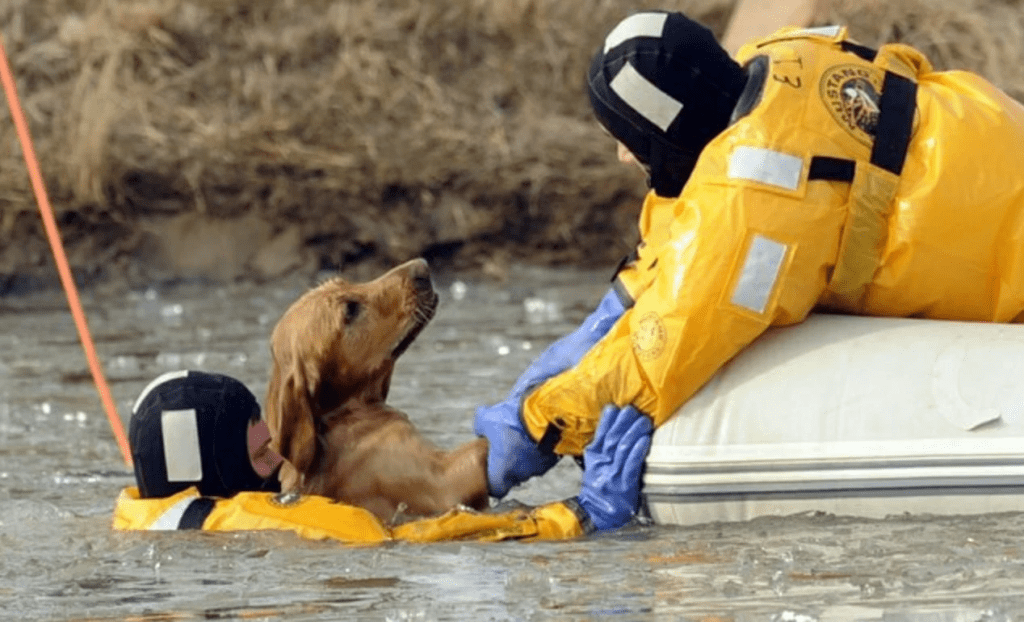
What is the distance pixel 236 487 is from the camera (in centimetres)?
675

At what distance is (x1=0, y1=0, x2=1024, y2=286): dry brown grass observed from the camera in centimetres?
1311

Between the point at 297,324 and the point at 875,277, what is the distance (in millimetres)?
1709

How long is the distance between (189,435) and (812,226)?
1912mm

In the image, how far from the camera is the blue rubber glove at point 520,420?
6.34 m

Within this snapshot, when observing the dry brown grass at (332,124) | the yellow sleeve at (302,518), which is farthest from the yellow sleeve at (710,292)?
the dry brown grass at (332,124)

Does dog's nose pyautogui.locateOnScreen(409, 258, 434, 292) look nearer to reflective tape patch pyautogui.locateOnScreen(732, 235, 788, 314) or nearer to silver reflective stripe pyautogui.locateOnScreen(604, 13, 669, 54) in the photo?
silver reflective stripe pyautogui.locateOnScreen(604, 13, 669, 54)

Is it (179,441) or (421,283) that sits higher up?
(421,283)

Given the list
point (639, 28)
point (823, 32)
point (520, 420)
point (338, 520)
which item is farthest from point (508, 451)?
point (823, 32)

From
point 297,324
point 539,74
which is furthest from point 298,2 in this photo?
point 297,324

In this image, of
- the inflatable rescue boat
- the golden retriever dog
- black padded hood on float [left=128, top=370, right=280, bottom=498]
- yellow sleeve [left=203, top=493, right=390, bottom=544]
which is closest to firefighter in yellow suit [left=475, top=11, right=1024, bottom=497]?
the inflatable rescue boat

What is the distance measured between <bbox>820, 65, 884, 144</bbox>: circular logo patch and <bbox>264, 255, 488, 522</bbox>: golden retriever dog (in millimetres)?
1393

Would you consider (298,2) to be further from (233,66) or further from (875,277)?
(875,277)

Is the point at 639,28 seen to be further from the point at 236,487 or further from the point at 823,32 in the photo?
the point at 236,487

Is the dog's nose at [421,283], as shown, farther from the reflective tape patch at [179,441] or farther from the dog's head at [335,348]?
the reflective tape patch at [179,441]
